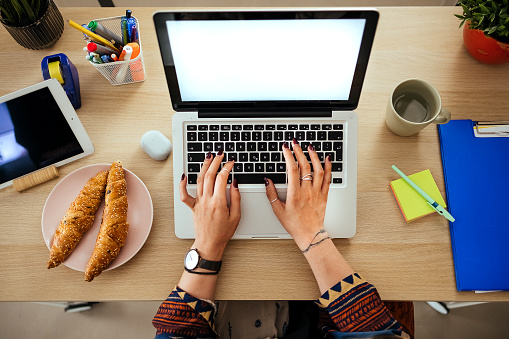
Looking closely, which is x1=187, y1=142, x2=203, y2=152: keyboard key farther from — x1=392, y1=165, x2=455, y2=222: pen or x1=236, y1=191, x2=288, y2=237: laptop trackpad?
x1=392, y1=165, x2=455, y2=222: pen

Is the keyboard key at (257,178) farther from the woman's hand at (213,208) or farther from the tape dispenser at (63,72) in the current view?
the tape dispenser at (63,72)

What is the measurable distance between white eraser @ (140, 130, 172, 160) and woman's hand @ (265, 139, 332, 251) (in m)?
0.25

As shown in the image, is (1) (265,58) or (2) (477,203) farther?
(2) (477,203)

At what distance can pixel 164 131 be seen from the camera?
855mm

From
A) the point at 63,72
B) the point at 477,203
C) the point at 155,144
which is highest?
the point at 63,72

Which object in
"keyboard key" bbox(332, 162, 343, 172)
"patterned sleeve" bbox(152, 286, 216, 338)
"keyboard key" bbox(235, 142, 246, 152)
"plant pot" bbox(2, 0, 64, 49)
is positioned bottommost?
"patterned sleeve" bbox(152, 286, 216, 338)

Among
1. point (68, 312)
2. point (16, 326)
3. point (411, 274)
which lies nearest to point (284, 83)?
point (411, 274)

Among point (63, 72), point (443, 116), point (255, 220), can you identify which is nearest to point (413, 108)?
point (443, 116)

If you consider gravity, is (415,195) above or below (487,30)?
below

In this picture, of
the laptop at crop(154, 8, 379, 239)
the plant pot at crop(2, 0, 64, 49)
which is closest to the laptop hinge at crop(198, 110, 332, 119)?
the laptop at crop(154, 8, 379, 239)

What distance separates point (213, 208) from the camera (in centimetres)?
75

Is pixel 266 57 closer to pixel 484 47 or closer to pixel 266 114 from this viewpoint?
pixel 266 114

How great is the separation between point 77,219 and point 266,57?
1.71 ft

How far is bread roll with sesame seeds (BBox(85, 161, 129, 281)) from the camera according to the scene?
73 cm
